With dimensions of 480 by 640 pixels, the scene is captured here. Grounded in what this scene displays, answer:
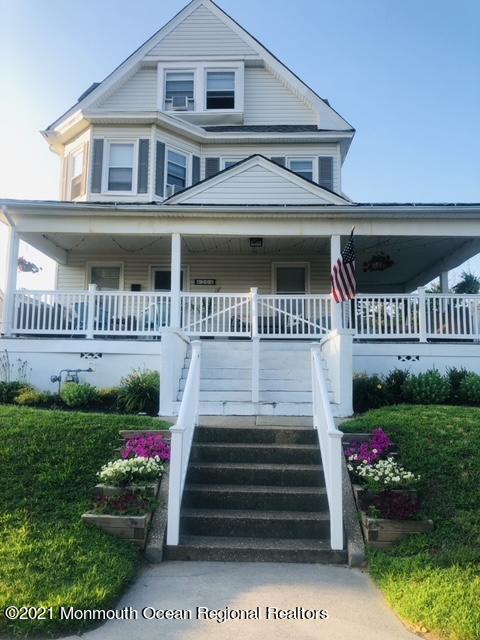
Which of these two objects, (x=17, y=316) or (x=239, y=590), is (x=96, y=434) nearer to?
(x=239, y=590)

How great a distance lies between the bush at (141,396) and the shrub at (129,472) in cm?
338

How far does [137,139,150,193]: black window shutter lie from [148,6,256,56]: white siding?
3925 millimetres

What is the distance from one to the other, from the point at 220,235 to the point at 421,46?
7087mm

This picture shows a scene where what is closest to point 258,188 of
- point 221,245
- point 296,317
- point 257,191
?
point 257,191

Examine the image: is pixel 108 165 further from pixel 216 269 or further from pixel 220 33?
pixel 220 33

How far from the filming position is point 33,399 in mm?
9352

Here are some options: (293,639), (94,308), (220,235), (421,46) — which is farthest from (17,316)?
(421,46)

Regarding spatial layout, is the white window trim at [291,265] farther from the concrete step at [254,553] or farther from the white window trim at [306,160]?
the concrete step at [254,553]

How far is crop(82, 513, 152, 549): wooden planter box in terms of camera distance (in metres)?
4.92

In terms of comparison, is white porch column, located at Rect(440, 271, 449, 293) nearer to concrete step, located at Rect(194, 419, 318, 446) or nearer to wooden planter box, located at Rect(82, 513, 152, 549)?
concrete step, located at Rect(194, 419, 318, 446)

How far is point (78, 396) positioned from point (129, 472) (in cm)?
427

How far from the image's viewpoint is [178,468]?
204 inches

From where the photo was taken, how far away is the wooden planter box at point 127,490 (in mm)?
5334

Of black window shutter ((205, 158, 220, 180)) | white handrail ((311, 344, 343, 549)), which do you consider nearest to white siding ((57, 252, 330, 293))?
black window shutter ((205, 158, 220, 180))
